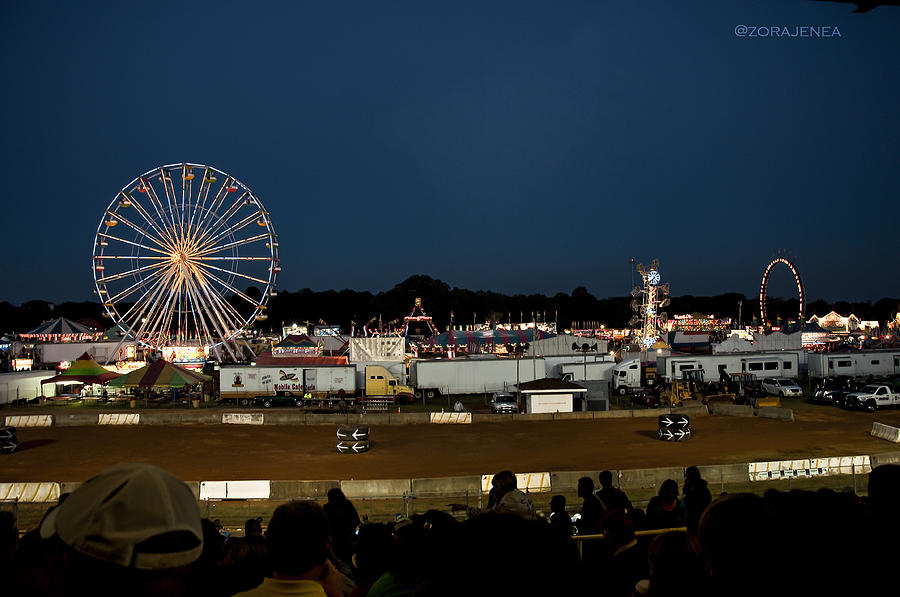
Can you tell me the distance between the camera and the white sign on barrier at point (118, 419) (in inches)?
1243

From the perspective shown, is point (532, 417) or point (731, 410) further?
point (731, 410)

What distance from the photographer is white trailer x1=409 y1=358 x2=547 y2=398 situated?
39781mm

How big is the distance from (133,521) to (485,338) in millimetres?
54212

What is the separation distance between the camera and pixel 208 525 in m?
4.89

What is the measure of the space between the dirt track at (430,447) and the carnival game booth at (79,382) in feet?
40.1

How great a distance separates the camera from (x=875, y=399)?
107ft

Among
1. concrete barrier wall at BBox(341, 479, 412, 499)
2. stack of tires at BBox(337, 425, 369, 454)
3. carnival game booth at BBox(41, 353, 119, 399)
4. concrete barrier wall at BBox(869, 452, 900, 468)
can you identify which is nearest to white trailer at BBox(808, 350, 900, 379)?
concrete barrier wall at BBox(869, 452, 900, 468)

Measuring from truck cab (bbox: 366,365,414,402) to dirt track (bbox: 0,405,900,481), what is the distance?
8.24m

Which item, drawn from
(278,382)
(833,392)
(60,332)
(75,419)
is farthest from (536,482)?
(60,332)

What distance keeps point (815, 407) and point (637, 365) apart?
10875 mm

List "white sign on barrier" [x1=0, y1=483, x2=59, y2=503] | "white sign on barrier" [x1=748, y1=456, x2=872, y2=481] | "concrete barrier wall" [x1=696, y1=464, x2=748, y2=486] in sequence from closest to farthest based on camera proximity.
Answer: "white sign on barrier" [x1=0, y1=483, x2=59, y2=503]
"concrete barrier wall" [x1=696, y1=464, x2=748, y2=486]
"white sign on barrier" [x1=748, y1=456, x2=872, y2=481]

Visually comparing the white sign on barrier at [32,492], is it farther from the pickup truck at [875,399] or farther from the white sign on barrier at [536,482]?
the pickup truck at [875,399]

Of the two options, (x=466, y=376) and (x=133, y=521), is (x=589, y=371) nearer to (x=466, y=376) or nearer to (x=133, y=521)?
(x=466, y=376)

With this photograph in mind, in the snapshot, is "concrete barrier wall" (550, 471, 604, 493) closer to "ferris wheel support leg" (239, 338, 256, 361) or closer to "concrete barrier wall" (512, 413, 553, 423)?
"concrete barrier wall" (512, 413, 553, 423)
